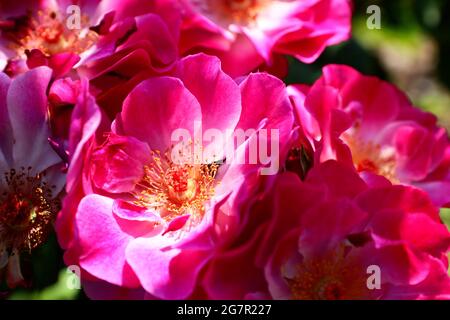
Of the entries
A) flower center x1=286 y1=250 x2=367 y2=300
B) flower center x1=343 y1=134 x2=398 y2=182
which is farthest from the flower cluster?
flower center x1=343 y1=134 x2=398 y2=182

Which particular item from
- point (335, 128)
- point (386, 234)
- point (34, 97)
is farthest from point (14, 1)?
point (386, 234)

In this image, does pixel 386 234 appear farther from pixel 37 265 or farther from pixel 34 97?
pixel 37 265

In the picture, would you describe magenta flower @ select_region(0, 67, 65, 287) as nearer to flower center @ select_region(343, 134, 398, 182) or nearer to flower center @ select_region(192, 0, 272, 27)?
flower center @ select_region(192, 0, 272, 27)

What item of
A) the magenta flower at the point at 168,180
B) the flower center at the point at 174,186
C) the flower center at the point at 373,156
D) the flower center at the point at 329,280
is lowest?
the flower center at the point at 373,156

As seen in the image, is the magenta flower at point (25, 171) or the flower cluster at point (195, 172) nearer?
the flower cluster at point (195, 172)

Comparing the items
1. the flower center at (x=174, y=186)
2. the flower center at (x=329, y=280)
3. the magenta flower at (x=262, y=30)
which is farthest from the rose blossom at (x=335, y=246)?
the magenta flower at (x=262, y=30)

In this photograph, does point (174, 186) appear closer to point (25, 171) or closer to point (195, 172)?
point (195, 172)

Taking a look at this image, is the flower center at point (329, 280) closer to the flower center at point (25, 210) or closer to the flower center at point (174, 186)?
the flower center at point (174, 186)

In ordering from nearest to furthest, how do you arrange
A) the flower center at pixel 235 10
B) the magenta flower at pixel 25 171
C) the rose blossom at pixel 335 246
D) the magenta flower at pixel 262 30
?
1. the rose blossom at pixel 335 246
2. the magenta flower at pixel 25 171
3. the magenta flower at pixel 262 30
4. the flower center at pixel 235 10
